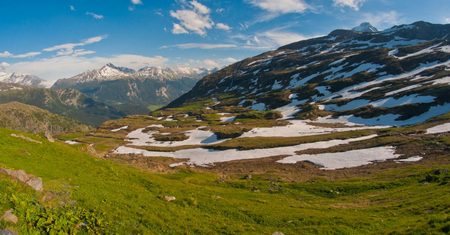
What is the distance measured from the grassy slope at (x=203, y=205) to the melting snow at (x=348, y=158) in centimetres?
2990

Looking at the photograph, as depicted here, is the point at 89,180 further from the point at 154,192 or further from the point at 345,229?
the point at 345,229

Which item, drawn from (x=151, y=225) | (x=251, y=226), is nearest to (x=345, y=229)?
(x=251, y=226)

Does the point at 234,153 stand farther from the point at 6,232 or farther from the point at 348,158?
the point at 6,232

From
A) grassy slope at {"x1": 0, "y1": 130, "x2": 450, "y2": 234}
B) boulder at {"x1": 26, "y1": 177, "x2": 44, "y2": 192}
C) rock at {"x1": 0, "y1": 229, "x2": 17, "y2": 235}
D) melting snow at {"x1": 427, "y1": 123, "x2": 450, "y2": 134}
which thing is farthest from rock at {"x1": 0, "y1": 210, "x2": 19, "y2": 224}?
melting snow at {"x1": 427, "y1": 123, "x2": 450, "y2": 134}

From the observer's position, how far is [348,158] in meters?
82.8

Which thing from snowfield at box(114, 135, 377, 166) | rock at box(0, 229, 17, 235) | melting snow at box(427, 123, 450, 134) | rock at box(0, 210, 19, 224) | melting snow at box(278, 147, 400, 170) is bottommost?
melting snow at box(278, 147, 400, 170)

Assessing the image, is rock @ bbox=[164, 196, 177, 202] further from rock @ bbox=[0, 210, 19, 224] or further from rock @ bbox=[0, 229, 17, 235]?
rock @ bbox=[0, 229, 17, 235]

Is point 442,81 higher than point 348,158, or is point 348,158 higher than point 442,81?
point 442,81

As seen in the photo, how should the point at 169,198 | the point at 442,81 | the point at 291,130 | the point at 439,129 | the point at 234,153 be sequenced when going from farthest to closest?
the point at 442,81
the point at 291,130
the point at 234,153
the point at 439,129
the point at 169,198

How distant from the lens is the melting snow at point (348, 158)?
78438mm

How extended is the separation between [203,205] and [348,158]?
5577 centimetres

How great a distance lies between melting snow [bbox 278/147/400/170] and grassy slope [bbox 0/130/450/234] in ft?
98.1

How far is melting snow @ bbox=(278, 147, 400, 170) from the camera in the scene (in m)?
78.4

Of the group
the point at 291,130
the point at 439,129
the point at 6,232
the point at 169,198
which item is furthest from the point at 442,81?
the point at 6,232
